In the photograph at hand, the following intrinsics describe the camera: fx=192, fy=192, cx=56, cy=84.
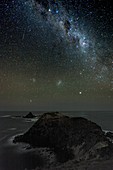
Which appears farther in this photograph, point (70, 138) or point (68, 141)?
point (70, 138)

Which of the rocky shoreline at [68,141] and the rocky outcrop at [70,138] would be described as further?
→ the rocky outcrop at [70,138]

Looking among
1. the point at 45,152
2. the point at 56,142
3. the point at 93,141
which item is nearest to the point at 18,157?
the point at 45,152

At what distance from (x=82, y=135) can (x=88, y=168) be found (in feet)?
33.0

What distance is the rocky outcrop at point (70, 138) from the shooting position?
100 feet

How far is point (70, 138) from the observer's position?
34656 mm

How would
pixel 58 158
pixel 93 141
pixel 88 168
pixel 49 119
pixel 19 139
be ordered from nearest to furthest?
1. pixel 88 168
2. pixel 58 158
3. pixel 93 141
4. pixel 49 119
5. pixel 19 139

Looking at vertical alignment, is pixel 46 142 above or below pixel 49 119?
below

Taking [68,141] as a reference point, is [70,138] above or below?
above

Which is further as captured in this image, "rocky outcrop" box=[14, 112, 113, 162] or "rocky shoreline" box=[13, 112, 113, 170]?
"rocky outcrop" box=[14, 112, 113, 162]

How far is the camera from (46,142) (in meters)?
37.6

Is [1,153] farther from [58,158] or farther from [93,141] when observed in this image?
[93,141]

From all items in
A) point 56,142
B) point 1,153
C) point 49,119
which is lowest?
point 1,153

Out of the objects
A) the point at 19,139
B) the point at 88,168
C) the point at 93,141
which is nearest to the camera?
the point at 88,168

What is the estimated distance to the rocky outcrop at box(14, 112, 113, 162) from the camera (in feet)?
100
